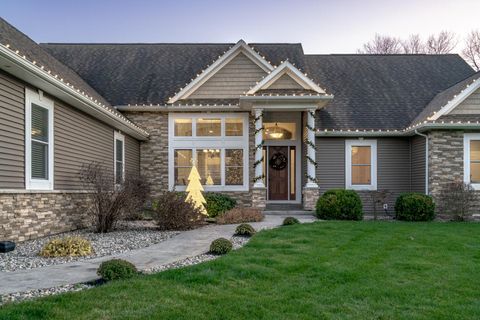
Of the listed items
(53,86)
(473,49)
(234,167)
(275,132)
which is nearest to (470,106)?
(275,132)

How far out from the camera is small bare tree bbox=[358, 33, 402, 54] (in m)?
36.2

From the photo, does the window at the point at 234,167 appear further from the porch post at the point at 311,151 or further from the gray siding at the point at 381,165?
the gray siding at the point at 381,165

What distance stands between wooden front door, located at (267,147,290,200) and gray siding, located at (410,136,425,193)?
14.4ft

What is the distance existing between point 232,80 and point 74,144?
6.91m

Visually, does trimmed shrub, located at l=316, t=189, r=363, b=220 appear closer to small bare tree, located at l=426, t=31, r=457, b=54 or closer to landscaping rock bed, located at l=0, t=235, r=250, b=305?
landscaping rock bed, located at l=0, t=235, r=250, b=305

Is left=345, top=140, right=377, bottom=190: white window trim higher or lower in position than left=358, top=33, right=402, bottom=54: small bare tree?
lower

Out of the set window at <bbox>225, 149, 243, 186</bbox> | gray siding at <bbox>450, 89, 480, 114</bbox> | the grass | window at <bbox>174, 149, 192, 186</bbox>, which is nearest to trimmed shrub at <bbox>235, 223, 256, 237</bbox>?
the grass

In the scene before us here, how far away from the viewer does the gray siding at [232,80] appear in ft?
54.2

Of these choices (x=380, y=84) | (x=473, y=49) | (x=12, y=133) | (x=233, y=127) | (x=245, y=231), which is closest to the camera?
(x=12, y=133)

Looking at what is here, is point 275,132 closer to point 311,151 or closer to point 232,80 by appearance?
point 311,151

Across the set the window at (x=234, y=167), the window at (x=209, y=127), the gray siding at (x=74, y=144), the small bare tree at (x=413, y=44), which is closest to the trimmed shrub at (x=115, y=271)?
the gray siding at (x=74, y=144)

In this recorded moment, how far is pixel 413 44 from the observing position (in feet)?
Result: 118

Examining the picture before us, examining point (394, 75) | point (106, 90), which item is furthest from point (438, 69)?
point (106, 90)

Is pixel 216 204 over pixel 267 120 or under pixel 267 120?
under
